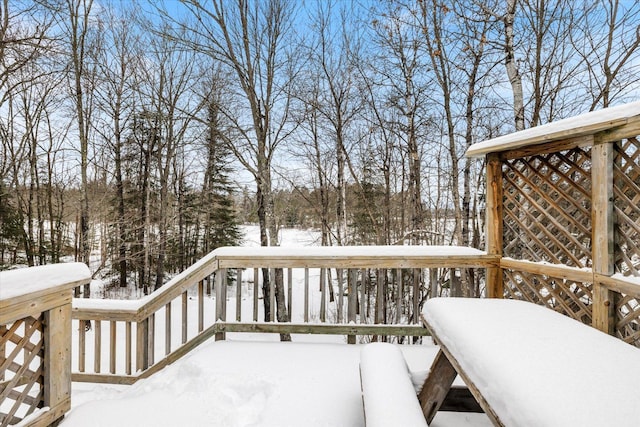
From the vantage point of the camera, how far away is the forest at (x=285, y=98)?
19.3 ft

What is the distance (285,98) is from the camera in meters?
8.31

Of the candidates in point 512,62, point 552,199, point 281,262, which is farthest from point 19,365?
point 512,62

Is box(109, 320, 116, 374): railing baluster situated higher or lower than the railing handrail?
lower

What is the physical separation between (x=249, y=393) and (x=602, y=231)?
104 inches

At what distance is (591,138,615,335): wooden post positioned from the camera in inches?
84.0

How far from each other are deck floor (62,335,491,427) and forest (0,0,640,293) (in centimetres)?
367

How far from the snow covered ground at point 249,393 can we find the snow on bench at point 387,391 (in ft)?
0.80

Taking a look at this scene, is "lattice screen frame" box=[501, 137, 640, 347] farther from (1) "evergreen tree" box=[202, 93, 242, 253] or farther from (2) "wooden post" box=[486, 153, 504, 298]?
(1) "evergreen tree" box=[202, 93, 242, 253]

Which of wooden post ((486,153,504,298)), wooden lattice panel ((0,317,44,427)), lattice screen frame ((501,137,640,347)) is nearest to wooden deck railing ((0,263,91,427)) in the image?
wooden lattice panel ((0,317,44,427))

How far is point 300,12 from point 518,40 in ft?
15.4

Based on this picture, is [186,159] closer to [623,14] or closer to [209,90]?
[209,90]

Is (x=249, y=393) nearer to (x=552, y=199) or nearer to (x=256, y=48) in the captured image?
(x=552, y=199)

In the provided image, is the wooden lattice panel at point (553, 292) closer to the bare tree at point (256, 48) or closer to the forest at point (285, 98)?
the forest at point (285, 98)

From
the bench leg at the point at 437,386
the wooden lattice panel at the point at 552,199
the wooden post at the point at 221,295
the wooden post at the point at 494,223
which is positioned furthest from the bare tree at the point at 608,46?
the wooden post at the point at 221,295
